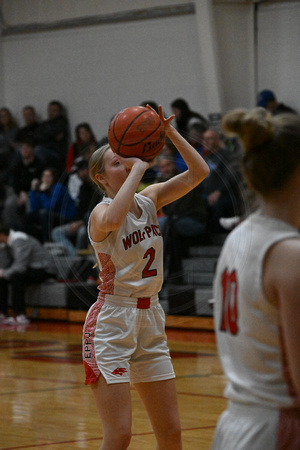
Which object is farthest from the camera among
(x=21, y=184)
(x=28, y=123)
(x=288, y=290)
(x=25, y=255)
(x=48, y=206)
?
(x=28, y=123)

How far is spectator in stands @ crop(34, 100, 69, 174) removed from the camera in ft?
27.5

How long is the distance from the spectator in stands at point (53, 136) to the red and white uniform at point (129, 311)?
15.8 feet

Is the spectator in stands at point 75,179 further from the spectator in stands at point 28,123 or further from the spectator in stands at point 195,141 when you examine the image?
the spectator in stands at point 28,123

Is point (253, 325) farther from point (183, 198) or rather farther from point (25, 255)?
point (25, 255)

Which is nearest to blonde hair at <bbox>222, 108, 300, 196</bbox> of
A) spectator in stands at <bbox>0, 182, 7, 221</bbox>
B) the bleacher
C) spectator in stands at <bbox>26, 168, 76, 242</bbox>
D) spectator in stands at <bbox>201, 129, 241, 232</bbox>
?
spectator in stands at <bbox>201, 129, 241, 232</bbox>

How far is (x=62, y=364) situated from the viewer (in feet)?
22.0

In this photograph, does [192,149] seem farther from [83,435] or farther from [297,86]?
[297,86]

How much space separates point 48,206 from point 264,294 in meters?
3.38

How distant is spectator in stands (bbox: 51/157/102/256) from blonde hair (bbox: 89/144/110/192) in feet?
0.25

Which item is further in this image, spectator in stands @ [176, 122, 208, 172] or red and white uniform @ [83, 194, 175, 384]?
spectator in stands @ [176, 122, 208, 172]

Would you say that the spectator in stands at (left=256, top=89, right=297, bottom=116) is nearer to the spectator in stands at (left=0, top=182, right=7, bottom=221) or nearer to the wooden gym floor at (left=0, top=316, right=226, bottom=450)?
the wooden gym floor at (left=0, top=316, right=226, bottom=450)

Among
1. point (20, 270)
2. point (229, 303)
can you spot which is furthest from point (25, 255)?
point (229, 303)

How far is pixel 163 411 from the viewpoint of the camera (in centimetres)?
275

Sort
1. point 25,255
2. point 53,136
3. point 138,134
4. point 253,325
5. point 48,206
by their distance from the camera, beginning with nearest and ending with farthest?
point 253,325 → point 138,134 → point 48,206 → point 25,255 → point 53,136
